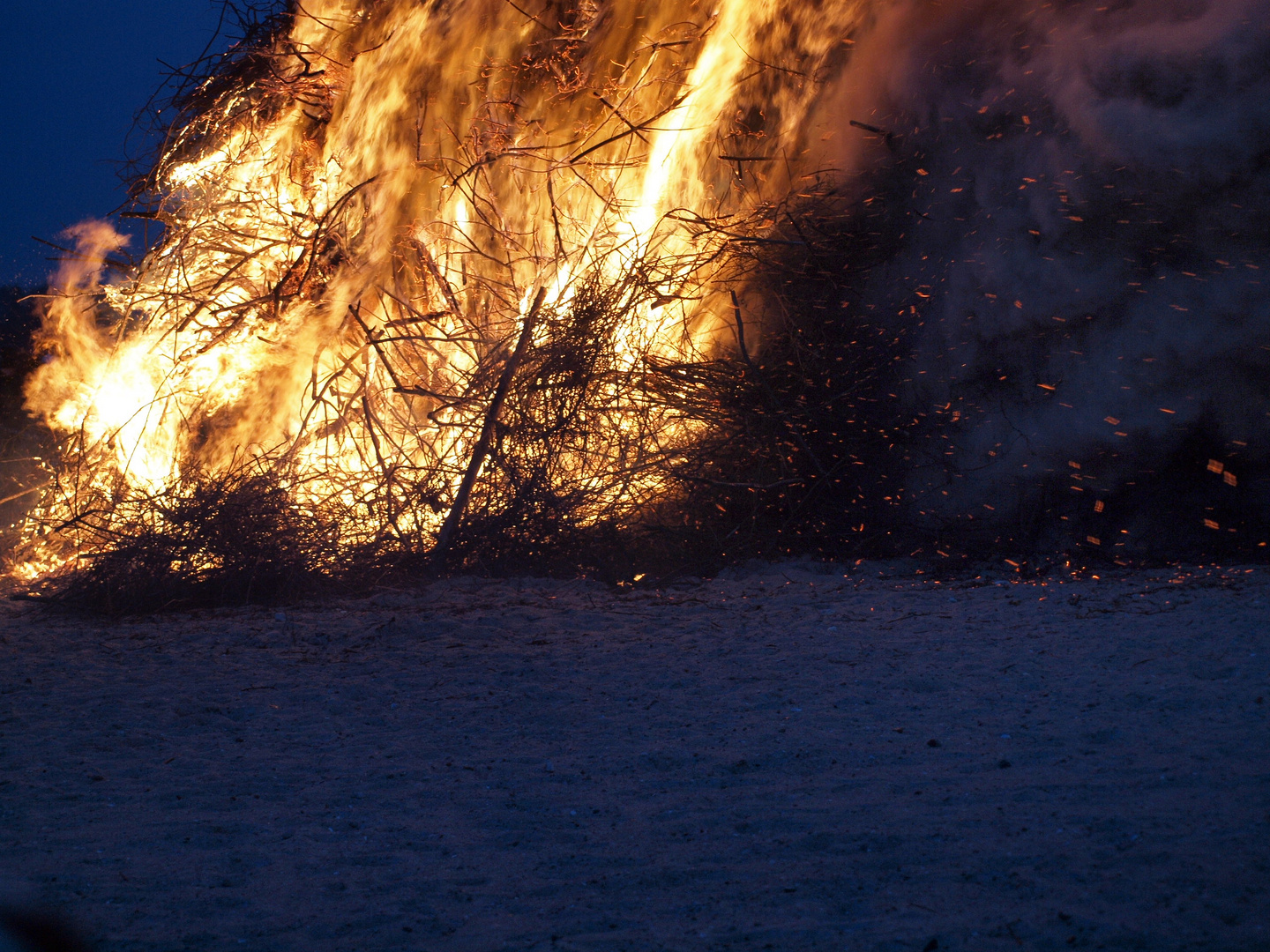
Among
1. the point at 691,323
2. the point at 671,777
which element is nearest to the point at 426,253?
the point at 691,323

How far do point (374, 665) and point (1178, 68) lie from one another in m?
5.16

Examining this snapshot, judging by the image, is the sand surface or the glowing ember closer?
the sand surface

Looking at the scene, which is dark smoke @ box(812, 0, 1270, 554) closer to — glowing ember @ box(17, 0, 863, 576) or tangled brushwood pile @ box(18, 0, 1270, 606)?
tangled brushwood pile @ box(18, 0, 1270, 606)

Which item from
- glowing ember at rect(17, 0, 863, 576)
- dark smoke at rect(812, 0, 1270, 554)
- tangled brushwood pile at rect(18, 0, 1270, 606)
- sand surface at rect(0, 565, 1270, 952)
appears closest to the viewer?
sand surface at rect(0, 565, 1270, 952)

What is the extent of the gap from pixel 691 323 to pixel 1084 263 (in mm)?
2436

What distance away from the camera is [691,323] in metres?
6.38

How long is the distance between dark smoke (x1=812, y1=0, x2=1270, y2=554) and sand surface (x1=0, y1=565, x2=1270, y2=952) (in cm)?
81

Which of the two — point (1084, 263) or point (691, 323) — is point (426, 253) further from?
point (1084, 263)

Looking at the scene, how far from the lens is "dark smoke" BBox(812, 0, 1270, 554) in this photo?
16.1 feet

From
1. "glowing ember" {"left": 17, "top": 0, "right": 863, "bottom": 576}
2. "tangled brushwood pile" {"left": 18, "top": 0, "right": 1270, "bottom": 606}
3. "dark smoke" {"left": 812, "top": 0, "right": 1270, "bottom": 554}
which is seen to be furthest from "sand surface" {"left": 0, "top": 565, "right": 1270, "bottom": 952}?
"glowing ember" {"left": 17, "top": 0, "right": 863, "bottom": 576}

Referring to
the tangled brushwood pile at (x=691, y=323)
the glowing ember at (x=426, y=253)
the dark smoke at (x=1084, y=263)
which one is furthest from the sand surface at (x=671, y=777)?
the glowing ember at (x=426, y=253)

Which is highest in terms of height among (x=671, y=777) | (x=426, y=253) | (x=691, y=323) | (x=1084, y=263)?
(x=426, y=253)

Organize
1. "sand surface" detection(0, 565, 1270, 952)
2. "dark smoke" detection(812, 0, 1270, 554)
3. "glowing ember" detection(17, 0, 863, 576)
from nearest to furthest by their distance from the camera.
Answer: "sand surface" detection(0, 565, 1270, 952)
"dark smoke" detection(812, 0, 1270, 554)
"glowing ember" detection(17, 0, 863, 576)

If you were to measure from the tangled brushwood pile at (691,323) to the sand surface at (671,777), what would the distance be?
95 centimetres
